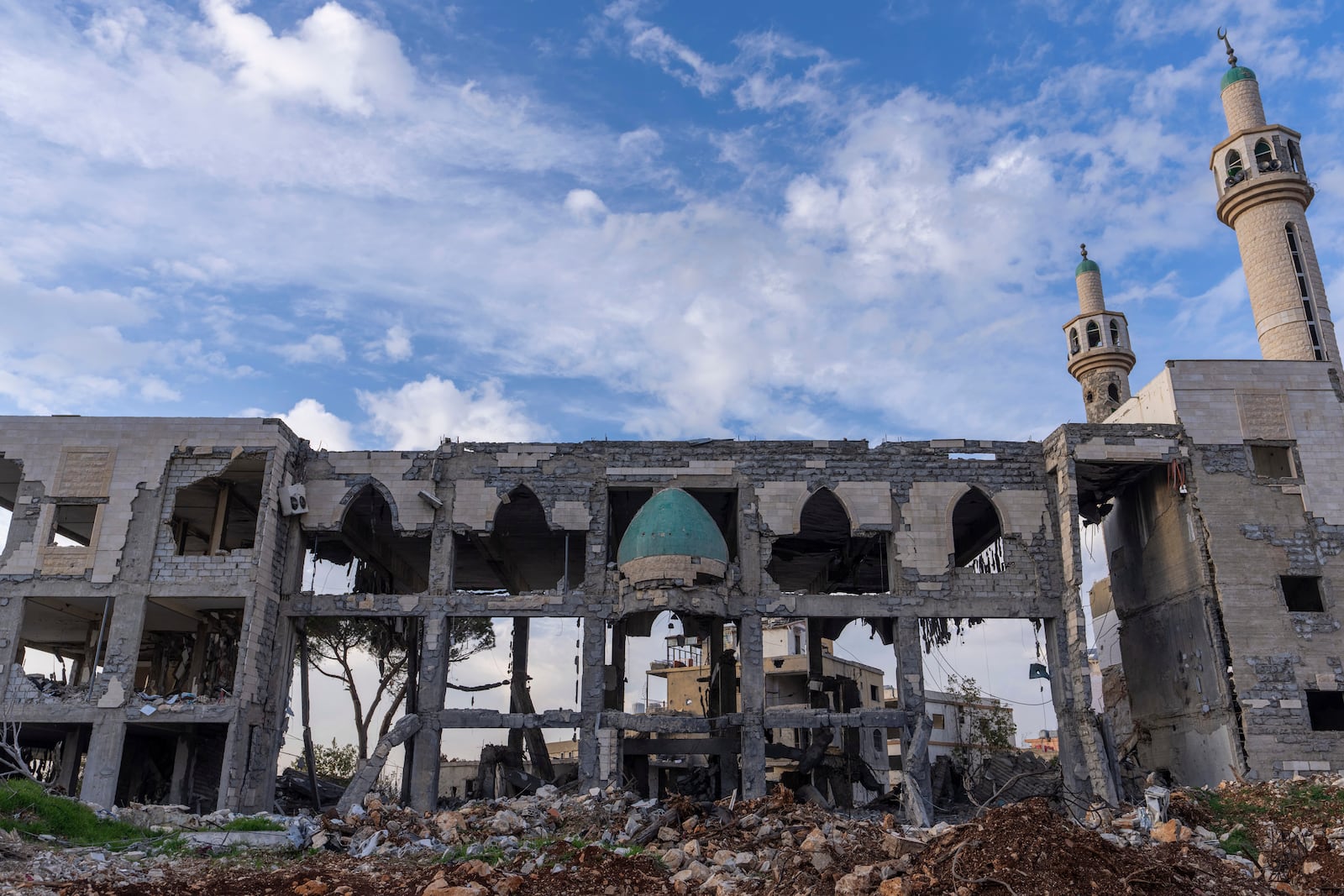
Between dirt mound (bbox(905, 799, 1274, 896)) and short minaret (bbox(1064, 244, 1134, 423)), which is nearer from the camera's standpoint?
dirt mound (bbox(905, 799, 1274, 896))

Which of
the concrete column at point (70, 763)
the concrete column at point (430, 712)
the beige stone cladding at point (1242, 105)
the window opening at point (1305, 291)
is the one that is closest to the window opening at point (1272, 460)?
the window opening at point (1305, 291)

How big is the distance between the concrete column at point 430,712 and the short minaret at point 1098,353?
27.2 meters

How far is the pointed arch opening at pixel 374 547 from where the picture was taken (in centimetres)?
2811

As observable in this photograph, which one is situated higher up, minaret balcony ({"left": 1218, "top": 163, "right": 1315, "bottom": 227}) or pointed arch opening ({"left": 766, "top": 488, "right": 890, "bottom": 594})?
minaret balcony ({"left": 1218, "top": 163, "right": 1315, "bottom": 227})

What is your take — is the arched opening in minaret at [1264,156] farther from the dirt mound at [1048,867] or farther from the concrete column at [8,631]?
the concrete column at [8,631]

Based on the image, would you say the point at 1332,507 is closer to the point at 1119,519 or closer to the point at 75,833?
the point at 1119,519

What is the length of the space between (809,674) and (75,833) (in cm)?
2073

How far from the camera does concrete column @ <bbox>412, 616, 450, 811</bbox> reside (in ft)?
80.1

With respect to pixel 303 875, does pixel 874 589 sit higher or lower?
higher

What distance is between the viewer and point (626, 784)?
26.6 metres

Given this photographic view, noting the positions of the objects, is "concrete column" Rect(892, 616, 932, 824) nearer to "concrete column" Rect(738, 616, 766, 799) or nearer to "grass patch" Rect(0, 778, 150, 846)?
"concrete column" Rect(738, 616, 766, 799)

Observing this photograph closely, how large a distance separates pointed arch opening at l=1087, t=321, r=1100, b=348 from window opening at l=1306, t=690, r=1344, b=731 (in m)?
19.3

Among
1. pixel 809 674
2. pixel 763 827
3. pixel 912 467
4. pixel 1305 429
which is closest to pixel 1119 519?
pixel 1305 429

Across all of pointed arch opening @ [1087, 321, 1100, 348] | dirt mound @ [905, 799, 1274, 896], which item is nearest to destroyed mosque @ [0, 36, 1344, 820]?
dirt mound @ [905, 799, 1274, 896]
